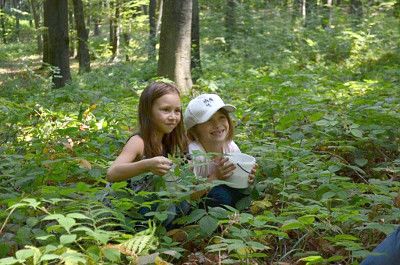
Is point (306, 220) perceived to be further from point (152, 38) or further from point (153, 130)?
point (152, 38)

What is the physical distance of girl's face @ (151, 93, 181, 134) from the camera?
3.51 m

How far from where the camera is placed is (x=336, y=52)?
43.6 ft

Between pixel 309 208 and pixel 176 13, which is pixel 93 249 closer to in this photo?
pixel 309 208

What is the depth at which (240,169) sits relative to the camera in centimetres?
339

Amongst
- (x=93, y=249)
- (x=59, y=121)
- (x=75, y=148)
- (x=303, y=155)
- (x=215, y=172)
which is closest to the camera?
(x=93, y=249)

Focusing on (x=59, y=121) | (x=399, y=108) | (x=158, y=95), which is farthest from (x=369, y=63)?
(x=158, y=95)

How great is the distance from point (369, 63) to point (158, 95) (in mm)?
9009

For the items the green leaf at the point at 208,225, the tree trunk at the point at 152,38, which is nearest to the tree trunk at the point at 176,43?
the green leaf at the point at 208,225

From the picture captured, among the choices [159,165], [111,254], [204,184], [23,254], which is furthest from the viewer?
[159,165]

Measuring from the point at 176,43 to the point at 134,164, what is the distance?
17.6 feet

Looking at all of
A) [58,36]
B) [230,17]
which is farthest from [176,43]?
[230,17]

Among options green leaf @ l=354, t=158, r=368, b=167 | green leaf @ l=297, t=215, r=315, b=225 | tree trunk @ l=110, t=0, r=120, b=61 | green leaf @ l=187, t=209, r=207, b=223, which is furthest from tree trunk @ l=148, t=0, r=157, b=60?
green leaf @ l=297, t=215, r=315, b=225

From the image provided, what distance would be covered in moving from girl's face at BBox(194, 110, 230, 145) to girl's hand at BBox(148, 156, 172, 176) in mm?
711

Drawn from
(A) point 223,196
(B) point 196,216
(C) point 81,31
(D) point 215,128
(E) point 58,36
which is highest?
(D) point 215,128
